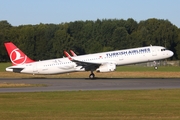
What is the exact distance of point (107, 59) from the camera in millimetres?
57562

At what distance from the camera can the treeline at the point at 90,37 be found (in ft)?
451

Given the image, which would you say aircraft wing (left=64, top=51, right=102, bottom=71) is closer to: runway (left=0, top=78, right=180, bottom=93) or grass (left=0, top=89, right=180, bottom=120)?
runway (left=0, top=78, right=180, bottom=93)

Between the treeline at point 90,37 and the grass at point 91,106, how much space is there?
3902 inches

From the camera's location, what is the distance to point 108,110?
79.2 feet

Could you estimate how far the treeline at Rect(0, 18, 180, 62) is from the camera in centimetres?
13738

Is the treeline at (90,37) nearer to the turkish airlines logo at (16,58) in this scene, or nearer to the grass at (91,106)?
the turkish airlines logo at (16,58)

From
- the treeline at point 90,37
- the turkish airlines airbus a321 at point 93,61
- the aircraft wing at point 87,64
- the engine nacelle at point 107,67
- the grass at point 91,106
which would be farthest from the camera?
the treeline at point 90,37

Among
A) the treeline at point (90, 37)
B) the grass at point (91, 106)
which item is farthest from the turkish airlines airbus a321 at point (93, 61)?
the treeline at point (90, 37)

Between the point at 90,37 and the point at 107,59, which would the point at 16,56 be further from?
the point at 90,37

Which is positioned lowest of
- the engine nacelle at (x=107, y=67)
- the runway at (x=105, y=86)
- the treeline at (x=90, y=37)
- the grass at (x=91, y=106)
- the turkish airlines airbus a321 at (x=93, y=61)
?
the grass at (x=91, y=106)

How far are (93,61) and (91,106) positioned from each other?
32.4 meters

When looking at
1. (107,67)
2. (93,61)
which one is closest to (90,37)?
(93,61)

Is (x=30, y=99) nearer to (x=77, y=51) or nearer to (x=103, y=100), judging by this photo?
(x=103, y=100)

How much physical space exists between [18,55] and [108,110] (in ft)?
123
